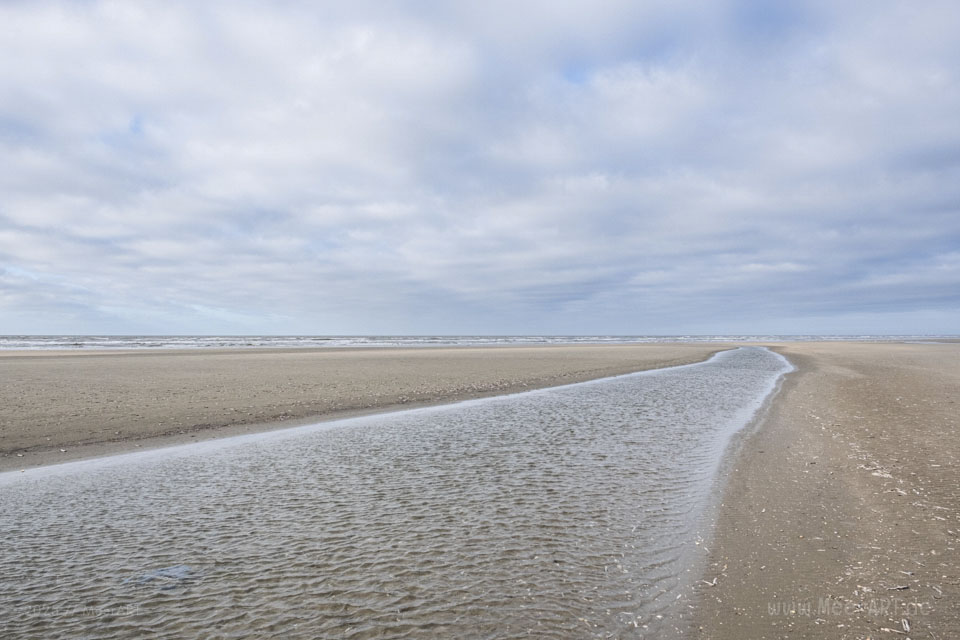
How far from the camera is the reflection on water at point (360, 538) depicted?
18.0ft

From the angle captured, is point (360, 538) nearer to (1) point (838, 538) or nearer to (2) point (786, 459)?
(1) point (838, 538)

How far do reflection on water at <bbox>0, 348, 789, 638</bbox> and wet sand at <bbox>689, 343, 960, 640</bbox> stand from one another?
70 centimetres

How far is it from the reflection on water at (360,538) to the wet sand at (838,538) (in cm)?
Result: 70

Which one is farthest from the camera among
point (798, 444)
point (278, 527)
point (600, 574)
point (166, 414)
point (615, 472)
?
point (166, 414)

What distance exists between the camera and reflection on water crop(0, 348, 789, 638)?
550 centimetres

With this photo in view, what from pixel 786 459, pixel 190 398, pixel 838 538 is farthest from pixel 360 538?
pixel 190 398

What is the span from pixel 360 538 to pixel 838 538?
22.3 ft

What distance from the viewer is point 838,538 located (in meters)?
7.28

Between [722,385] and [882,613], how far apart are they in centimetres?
2457

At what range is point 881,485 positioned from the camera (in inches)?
378

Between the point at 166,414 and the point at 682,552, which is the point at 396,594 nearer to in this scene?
the point at 682,552

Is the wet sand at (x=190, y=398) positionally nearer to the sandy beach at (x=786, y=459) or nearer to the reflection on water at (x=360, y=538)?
the sandy beach at (x=786, y=459)

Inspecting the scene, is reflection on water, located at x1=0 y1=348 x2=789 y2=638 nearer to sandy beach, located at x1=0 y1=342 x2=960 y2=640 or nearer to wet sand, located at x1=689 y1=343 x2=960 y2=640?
wet sand, located at x1=689 y1=343 x2=960 y2=640

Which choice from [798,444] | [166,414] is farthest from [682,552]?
[166,414]
